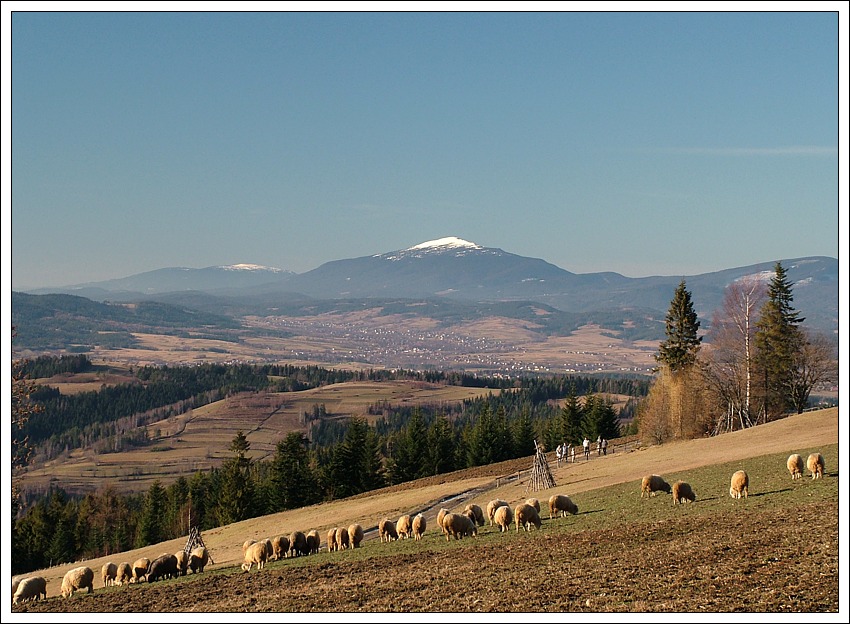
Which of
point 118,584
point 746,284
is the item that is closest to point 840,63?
point 118,584

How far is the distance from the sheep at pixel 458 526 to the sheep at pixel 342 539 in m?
4.94

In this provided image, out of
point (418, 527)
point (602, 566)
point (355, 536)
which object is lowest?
point (355, 536)

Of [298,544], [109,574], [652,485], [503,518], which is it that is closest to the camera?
[503,518]

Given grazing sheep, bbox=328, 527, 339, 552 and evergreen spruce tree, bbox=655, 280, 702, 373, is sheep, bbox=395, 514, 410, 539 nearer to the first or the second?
grazing sheep, bbox=328, 527, 339, 552

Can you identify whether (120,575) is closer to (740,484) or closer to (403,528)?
(403,528)

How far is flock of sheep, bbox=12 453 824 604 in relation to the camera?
88.8 feet

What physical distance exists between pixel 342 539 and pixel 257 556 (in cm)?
411

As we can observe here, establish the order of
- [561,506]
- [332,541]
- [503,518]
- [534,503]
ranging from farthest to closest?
1. [332,541]
2. [534,503]
3. [561,506]
4. [503,518]

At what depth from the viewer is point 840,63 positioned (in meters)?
11.0

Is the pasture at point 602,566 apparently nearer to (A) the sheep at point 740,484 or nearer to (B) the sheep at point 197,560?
(A) the sheep at point 740,484

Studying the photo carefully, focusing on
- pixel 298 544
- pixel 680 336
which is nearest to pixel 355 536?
pixel 298 544

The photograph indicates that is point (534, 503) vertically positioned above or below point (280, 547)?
above

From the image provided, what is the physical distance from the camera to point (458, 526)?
27359mm

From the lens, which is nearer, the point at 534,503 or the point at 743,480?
the point at 743,480
